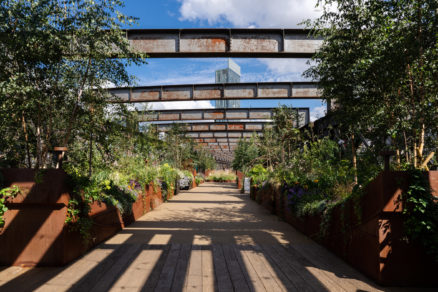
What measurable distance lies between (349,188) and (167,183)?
22.9 feet

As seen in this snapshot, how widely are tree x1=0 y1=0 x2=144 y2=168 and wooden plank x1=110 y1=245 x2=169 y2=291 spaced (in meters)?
2.16

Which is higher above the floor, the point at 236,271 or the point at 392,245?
the point at 392,245

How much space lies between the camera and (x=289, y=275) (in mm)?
2969

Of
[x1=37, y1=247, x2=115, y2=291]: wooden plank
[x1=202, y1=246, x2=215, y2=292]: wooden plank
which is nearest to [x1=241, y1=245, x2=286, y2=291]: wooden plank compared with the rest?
[x1=202, y1=246, x2=215, y2=292]: wooden plank

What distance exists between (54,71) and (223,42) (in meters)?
4.34

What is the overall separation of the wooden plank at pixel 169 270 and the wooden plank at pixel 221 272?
18.9 inches

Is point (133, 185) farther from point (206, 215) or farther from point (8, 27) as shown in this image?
point (8, 27)

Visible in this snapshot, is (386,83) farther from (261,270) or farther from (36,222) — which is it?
(36,222)

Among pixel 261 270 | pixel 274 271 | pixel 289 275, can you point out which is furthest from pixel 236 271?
pixel 289 275

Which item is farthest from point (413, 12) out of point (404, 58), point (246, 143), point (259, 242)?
point (246, 143)

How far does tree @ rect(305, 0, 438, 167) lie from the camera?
3.19 metres

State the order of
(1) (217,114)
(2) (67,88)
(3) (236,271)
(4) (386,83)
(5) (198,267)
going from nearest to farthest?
(3) (236,271)
(5) (198,267)
(4) (386,83)
(2) (67,88)
(1) (217,114)

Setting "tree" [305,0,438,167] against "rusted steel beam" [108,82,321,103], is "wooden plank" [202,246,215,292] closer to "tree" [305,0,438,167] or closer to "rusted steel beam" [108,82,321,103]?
"tree" [305,0,438,167]

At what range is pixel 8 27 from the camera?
338 centimetres
